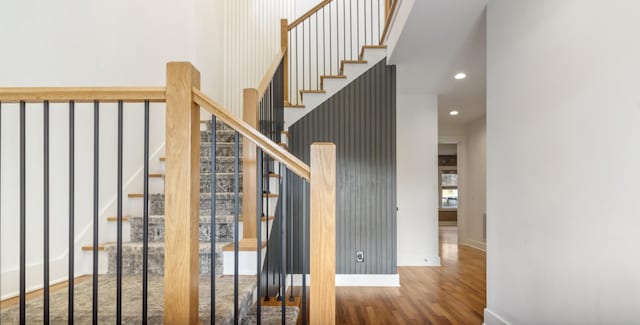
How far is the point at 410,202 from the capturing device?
5.18m

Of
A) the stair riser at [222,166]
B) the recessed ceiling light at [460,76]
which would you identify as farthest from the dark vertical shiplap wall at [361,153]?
the stair riser at [222,166]

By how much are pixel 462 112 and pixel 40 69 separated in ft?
19.0

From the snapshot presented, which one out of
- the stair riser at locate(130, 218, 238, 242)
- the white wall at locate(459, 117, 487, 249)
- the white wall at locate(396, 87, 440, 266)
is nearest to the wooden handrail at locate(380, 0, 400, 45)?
the white wall at locate(396, 87, 440, 266)

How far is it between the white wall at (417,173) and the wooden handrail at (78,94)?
4.17 metres

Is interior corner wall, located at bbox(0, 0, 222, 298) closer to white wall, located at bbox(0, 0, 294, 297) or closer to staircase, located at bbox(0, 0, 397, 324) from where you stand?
white wall, located at bbox(0, 0, 294, 297)

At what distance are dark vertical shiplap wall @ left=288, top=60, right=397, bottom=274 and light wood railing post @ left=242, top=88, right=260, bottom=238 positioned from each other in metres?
1.45

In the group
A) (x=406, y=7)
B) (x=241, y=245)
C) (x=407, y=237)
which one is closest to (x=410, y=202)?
(x=407, y=237)

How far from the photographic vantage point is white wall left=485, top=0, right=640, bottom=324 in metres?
1.39

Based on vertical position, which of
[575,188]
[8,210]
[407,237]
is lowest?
[407,237]

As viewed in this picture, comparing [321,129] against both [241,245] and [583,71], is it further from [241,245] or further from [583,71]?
[583,71]

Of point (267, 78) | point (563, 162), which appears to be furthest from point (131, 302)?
point (563, 162)

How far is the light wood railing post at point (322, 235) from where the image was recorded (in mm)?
1451

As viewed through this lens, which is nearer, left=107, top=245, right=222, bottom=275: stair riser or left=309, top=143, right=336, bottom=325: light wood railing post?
left=309, top=143, right=336, bottom=325: light wood railing post

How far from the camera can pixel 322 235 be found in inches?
57.5
